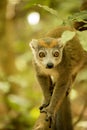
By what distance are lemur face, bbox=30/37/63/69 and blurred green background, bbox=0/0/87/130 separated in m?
0.28

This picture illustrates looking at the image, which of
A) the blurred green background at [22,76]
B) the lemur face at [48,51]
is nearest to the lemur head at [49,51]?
the lemur face at [48,51]

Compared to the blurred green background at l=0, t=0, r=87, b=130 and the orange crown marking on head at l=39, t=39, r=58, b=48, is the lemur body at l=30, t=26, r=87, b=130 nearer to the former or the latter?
the orange crown marking on head at l=39, t=39, r=58, b=48

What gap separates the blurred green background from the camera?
15.1ft

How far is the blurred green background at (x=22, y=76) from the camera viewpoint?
4613mm

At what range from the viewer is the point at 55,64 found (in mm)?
3373

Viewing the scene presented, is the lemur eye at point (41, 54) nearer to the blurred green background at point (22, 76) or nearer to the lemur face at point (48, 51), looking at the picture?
the lemur face at point (48, 51)

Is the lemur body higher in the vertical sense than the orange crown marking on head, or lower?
lower

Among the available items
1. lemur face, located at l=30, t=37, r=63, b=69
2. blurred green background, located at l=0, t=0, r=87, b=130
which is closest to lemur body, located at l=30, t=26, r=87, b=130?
lemur face, located at l=30, t=37, r=63, b=69

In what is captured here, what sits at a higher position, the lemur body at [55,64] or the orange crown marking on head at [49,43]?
the orange crown marking on head at [49,43]

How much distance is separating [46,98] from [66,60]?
46cm

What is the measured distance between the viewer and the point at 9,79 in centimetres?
472

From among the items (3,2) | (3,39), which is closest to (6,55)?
(3,39)

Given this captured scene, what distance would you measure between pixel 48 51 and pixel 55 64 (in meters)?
0.14

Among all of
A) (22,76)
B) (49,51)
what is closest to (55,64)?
(49,51)
